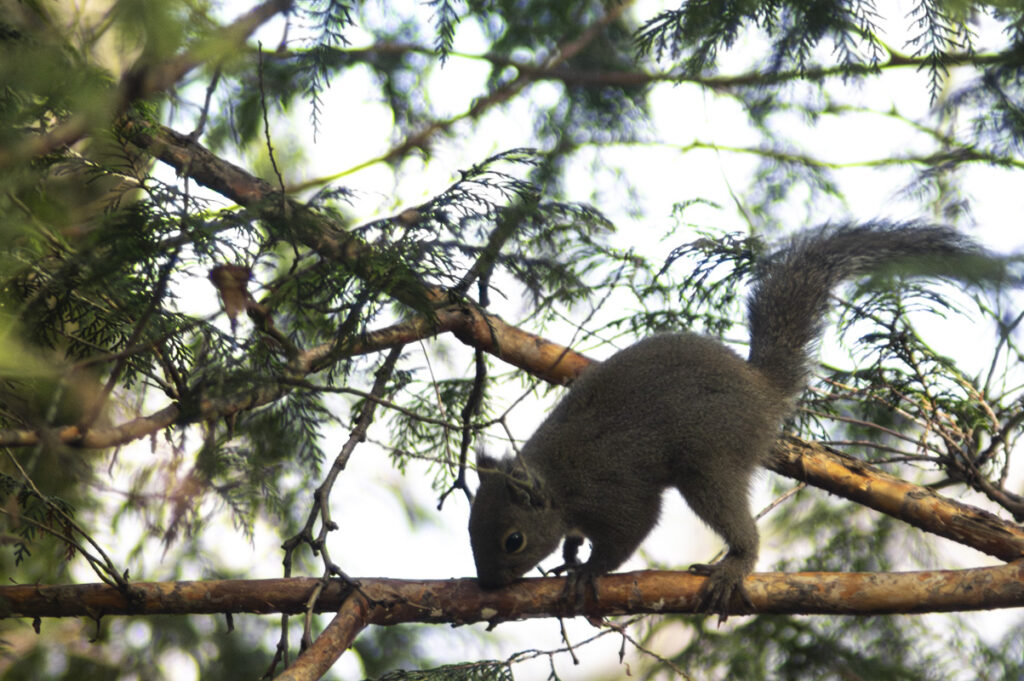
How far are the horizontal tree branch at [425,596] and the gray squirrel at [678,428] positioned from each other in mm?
226

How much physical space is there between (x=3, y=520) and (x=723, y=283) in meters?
2.36

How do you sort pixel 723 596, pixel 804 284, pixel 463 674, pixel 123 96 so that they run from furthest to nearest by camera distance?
pixel 804 284 → pixel 723 596 → pixel 463 674 → pixel 123 96

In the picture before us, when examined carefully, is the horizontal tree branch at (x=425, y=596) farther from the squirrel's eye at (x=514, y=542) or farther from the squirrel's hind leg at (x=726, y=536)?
the squirrel's eye at (x=514, y=542)

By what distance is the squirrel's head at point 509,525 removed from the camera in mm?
2672

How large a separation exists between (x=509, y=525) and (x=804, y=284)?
1422 millimetres

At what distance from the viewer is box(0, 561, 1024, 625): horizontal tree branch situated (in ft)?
7.54

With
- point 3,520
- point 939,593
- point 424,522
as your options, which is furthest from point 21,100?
point 424,522

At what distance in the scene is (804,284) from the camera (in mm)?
3113

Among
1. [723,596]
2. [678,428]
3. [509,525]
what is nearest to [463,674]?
[509,525]

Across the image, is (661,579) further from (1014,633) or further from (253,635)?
(253,635)

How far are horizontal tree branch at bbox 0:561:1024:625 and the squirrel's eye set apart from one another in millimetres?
303

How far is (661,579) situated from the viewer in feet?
8.27

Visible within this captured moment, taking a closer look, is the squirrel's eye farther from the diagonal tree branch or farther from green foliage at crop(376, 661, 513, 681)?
the diagonal tree branch

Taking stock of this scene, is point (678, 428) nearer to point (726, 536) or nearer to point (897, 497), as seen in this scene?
point (726, 536)
